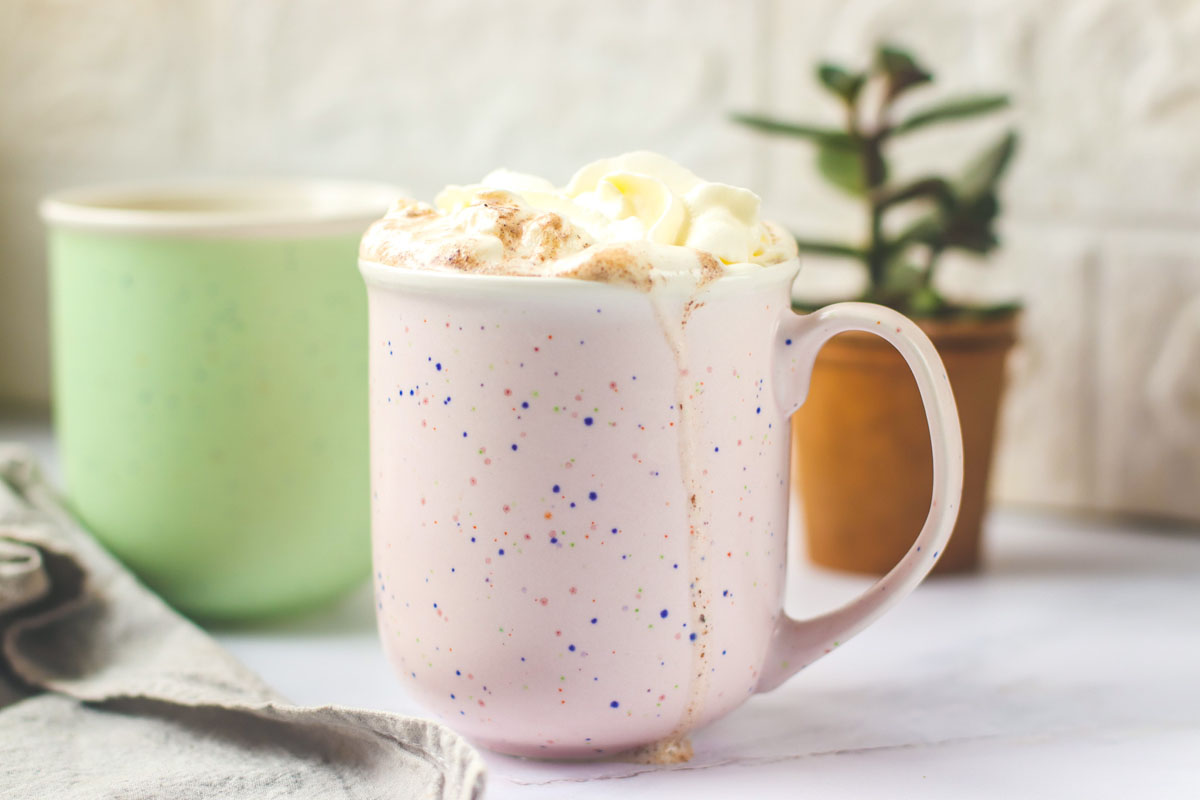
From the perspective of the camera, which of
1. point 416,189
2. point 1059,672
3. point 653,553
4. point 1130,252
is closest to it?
point 653,553

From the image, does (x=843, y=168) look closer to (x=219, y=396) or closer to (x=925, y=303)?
(x=925, y=303)

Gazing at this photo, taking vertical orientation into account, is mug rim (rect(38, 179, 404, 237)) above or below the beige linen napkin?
above

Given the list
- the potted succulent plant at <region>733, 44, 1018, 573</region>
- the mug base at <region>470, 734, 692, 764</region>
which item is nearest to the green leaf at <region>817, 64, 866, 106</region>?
the potted succulent plant at <region>733, 44, 1018, 573</region>

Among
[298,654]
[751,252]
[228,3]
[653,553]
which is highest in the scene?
[228,3]

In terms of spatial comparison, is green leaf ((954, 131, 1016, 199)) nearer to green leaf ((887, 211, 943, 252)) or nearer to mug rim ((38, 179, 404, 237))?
green leaf ((887, 211, 943, 252))

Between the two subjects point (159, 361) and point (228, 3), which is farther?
point (228, 3)

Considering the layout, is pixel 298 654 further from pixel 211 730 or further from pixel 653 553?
pixel 653 553

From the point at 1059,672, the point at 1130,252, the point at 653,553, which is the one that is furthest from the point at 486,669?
the point at 1130,252
